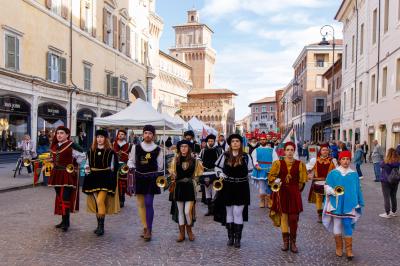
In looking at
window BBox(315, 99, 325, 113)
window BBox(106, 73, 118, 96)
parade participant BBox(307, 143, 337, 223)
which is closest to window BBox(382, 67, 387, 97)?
parade participant BBox(307, 143, 337, 223)

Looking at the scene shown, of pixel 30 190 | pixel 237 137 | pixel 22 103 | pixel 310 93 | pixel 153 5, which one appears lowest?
pixel 30 190

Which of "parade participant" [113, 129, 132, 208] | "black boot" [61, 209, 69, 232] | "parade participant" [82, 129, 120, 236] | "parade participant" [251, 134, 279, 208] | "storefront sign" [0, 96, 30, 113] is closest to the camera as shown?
"parade participant" [82, 129, 120, 236]

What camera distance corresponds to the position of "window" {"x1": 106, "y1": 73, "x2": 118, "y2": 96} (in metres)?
33.0

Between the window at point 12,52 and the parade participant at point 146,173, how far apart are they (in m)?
15.4

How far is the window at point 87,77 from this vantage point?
1128 inches

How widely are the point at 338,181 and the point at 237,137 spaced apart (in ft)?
5.31

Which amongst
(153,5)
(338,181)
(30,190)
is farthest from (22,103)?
(153,5)


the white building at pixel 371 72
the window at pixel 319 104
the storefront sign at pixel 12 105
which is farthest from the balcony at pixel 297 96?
the storefront sign at pixel 12 105

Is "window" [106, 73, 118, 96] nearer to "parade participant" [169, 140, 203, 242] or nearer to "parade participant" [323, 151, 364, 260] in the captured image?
"parade participant" [169, 140, 203, 242]

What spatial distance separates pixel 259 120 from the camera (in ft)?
449

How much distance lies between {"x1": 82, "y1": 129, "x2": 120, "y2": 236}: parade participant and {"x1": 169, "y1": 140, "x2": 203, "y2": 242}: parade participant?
1.06 m

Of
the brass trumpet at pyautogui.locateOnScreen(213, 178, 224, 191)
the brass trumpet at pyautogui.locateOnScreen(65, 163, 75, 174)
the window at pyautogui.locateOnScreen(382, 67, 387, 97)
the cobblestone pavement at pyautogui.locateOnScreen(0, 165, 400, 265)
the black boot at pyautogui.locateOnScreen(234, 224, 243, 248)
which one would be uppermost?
the window at pyautogui.locateOnScreen(382, 67, 387, 97)

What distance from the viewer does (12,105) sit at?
20453 mm

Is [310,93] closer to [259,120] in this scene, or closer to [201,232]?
[201,232]
